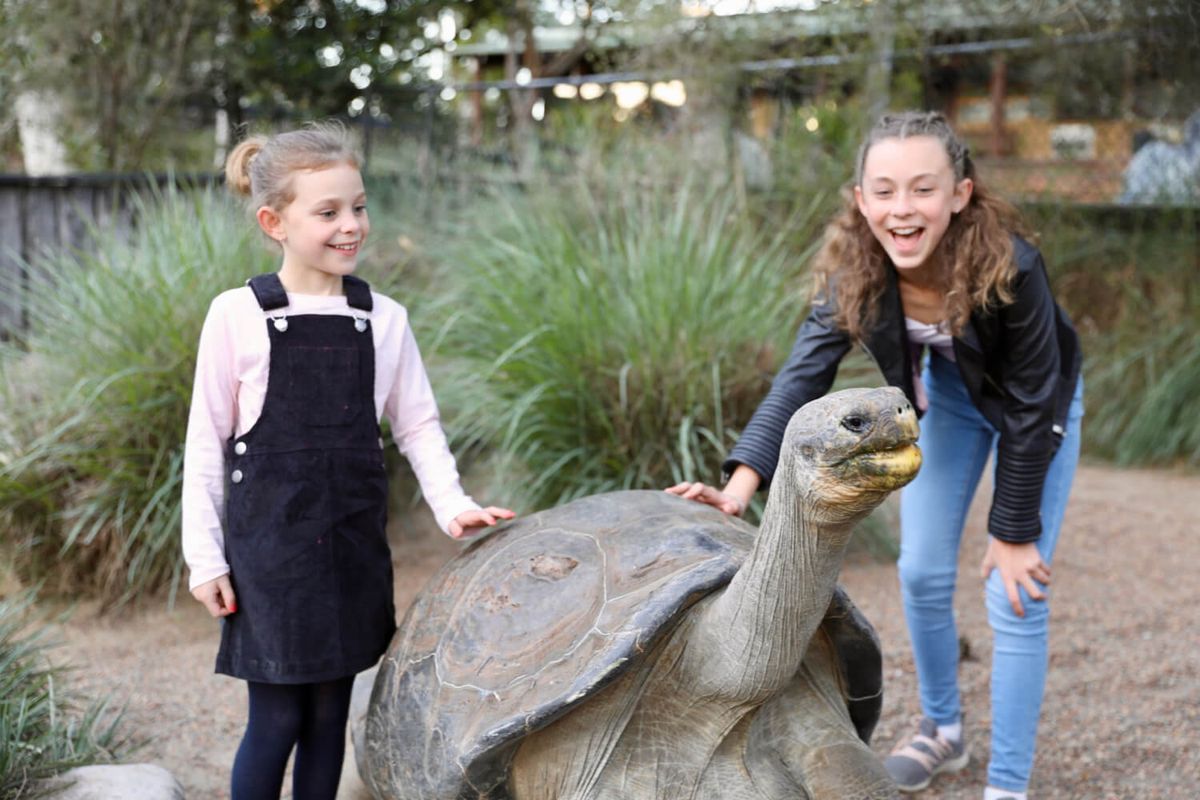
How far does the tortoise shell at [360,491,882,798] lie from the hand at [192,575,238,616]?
34 centimetres

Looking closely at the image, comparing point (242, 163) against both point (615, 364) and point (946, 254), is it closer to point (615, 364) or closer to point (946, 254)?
point (946, 254)

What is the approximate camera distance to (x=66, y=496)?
169 inches

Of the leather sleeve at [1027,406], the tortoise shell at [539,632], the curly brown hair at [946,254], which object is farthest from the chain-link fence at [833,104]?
the tortoise shell at [539,632]

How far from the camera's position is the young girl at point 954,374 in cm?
254

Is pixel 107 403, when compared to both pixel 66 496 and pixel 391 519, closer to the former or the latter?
pixel 66 496

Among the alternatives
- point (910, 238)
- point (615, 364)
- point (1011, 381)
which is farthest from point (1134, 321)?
point (910, 238)

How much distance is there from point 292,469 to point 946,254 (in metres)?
1.48

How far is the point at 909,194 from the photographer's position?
99.3 inches

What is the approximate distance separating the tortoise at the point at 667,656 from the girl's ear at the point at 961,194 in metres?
0.86

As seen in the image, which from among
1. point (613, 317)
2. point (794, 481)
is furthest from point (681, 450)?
point (794, 481)

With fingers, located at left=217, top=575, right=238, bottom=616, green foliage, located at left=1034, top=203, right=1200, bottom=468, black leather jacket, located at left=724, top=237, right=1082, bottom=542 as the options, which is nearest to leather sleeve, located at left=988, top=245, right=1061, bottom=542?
black leather jacket, located at left=724, top=237, right=1082, bottom=542

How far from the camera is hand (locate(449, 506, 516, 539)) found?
98.4 inches

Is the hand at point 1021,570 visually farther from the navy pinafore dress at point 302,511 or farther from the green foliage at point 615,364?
Result: the green foliage at point 615,364

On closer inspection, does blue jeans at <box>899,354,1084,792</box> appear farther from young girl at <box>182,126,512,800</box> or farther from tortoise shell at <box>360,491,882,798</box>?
young girl at <box>182,126,512,800</box>
